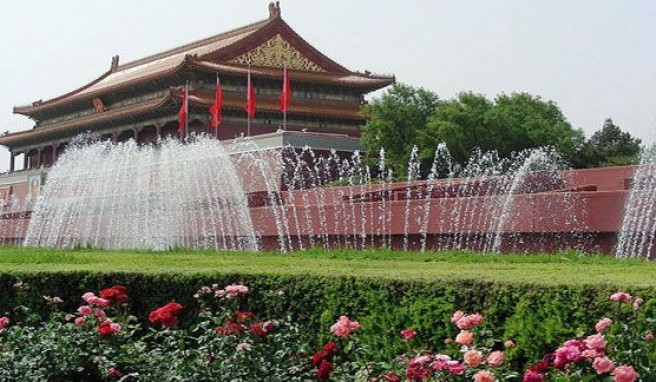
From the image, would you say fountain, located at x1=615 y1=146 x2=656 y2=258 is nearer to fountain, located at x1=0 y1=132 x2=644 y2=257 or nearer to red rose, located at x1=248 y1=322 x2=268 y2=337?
fountain, located at x1=0 y1=132 x2=644 y2=257

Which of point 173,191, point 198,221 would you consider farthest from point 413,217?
point 173,191

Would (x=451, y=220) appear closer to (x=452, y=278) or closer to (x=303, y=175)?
(x=452, y=278)

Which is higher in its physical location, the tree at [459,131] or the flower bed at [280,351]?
the tree at [459,131]

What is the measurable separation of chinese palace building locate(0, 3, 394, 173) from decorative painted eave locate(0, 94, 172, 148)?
0.18 ft

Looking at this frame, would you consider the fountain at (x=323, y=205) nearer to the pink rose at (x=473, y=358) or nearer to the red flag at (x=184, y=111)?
the red flag at (x=184, y=111)

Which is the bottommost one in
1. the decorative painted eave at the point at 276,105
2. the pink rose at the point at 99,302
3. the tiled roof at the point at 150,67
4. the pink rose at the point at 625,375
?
the pink rose at the point at 625,375

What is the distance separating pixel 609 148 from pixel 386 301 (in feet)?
96.3

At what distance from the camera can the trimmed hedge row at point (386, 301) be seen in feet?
15.9

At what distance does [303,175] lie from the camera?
27859 millimetres

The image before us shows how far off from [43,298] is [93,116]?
32966 millimetres

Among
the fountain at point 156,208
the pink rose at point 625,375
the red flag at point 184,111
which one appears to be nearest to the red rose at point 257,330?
the pink rose at point 625,375

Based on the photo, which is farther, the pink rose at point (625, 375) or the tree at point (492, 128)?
the tree at point (492, 128)

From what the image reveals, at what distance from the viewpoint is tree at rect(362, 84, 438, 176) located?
96.6ft

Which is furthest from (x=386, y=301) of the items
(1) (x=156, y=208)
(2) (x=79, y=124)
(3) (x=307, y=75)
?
(2) (x=79, y=124)
